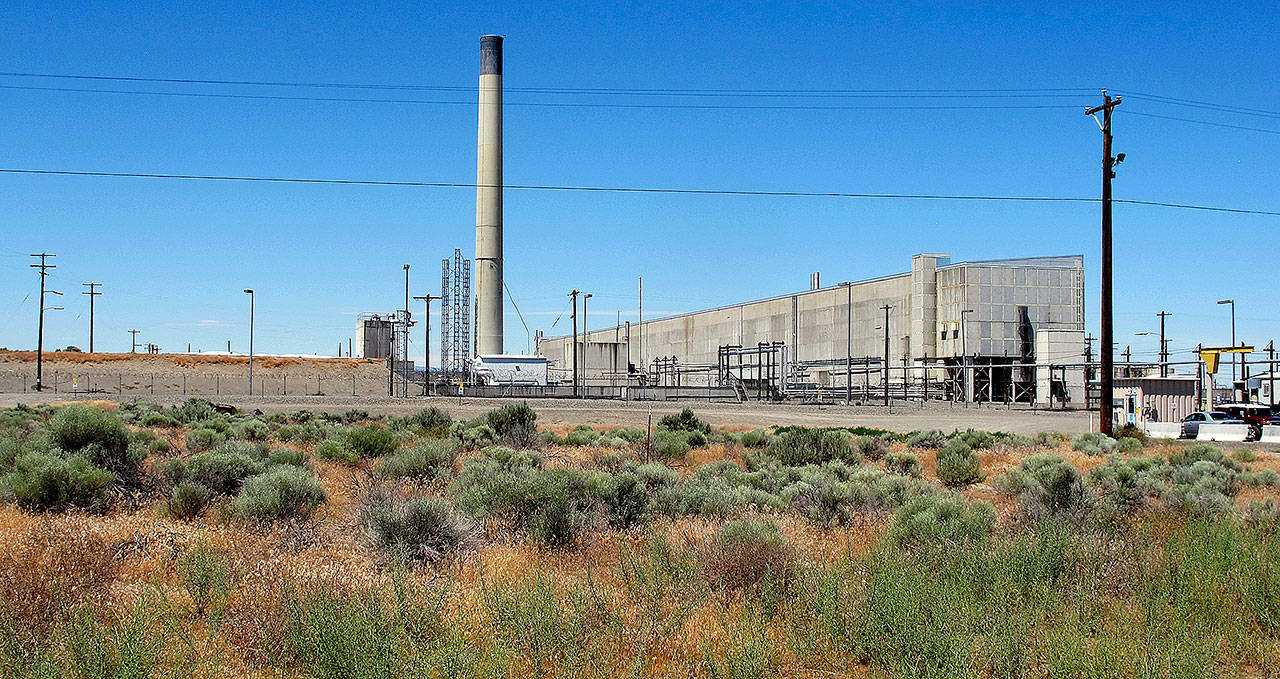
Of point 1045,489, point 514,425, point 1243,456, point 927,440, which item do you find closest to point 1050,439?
point 927,440

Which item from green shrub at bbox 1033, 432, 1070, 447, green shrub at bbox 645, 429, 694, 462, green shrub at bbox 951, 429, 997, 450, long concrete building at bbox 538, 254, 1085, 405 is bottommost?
green shrub at bbox 1033, 432, 1070, 447

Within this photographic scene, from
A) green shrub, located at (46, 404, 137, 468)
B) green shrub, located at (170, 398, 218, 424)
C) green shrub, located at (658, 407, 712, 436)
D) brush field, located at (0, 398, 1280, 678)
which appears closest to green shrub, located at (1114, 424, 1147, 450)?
green shrub, located at (658, 407, 712, 436)

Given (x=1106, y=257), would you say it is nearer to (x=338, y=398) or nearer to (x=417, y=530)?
(x=417, y=530)

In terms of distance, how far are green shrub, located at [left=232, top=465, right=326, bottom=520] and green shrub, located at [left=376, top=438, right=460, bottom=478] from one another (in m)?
3.08

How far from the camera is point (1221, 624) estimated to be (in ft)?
22.8

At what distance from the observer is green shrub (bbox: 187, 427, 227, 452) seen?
2035 cm

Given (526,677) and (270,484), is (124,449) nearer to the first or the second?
(270,484)

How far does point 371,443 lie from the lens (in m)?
18.9

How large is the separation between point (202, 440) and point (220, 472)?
8764 millimetres

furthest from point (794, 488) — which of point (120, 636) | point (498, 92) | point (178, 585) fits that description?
point (498, 92)

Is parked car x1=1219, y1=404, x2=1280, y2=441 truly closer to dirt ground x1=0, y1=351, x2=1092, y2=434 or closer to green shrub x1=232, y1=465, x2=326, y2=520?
dirt ground x1=0, y1=351, x2=1092, y2=434


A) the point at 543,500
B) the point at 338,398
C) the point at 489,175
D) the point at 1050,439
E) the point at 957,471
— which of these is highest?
the point at 489,175

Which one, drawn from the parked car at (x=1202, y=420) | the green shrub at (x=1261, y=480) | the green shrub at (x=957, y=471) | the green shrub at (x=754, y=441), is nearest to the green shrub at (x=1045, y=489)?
the green shrub at (x=957, y=471)

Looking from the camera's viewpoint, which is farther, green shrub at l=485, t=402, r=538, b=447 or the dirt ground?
the dirt ground
